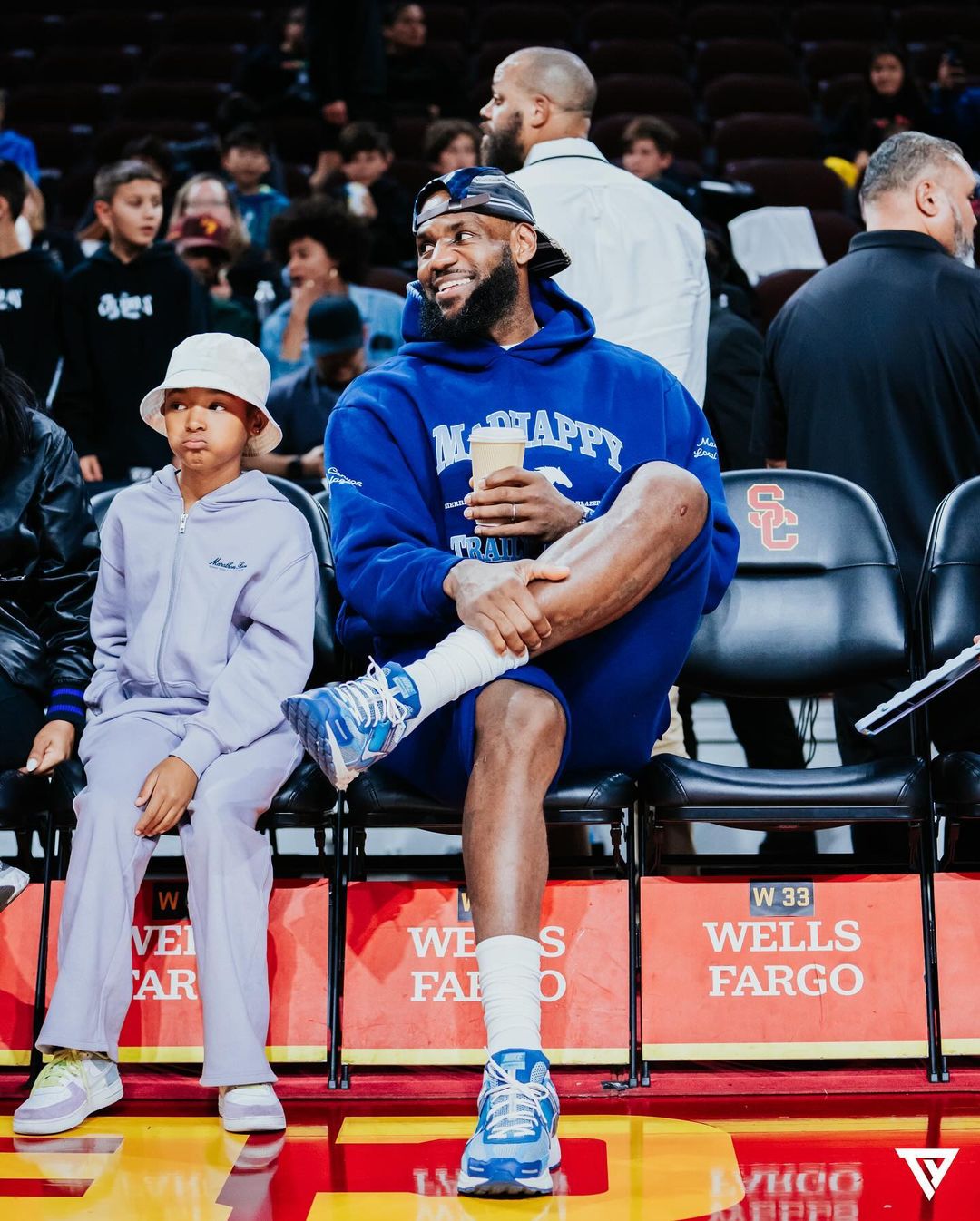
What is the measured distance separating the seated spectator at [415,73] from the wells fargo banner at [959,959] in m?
7.14

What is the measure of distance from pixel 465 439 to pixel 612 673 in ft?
1.71

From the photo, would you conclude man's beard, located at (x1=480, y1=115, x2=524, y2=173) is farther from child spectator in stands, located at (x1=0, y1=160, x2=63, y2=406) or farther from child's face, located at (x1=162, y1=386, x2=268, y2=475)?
child spectator in stands, located at (x1=0, y1=160, x2=63, y2=406)

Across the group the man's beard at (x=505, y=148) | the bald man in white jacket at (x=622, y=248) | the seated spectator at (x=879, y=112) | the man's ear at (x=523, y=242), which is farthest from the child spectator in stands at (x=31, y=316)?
the seated spectator at (x=879, y=112)

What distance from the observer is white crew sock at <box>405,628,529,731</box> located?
8.03ft

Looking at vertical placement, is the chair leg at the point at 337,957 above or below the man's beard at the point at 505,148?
below

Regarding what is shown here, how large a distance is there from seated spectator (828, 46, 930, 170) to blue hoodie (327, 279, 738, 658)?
6.17 meters

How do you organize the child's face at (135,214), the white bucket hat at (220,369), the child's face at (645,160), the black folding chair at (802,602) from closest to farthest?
1. the white bucket hat at (220,369)
2. the black folding chair at (802,602)
3. the child's face at (135,214)
4. the child's face at (645,160)

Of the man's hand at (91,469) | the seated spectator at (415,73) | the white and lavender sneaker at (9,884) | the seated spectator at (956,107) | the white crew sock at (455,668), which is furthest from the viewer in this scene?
the seated spectator at (415,73)

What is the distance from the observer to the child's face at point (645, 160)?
232 inches

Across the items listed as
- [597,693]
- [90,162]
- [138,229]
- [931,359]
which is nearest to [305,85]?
[90,162]

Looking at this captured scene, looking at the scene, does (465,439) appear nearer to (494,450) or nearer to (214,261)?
(494,450)

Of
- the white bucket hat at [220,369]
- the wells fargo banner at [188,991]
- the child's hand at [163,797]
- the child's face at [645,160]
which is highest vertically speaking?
the child's face at [645,160]

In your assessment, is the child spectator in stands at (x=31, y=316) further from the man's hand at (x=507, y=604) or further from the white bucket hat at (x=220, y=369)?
the man's hand at (x=507, y=604)

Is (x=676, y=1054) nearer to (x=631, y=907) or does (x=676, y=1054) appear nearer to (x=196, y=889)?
(x=631, y=907)
